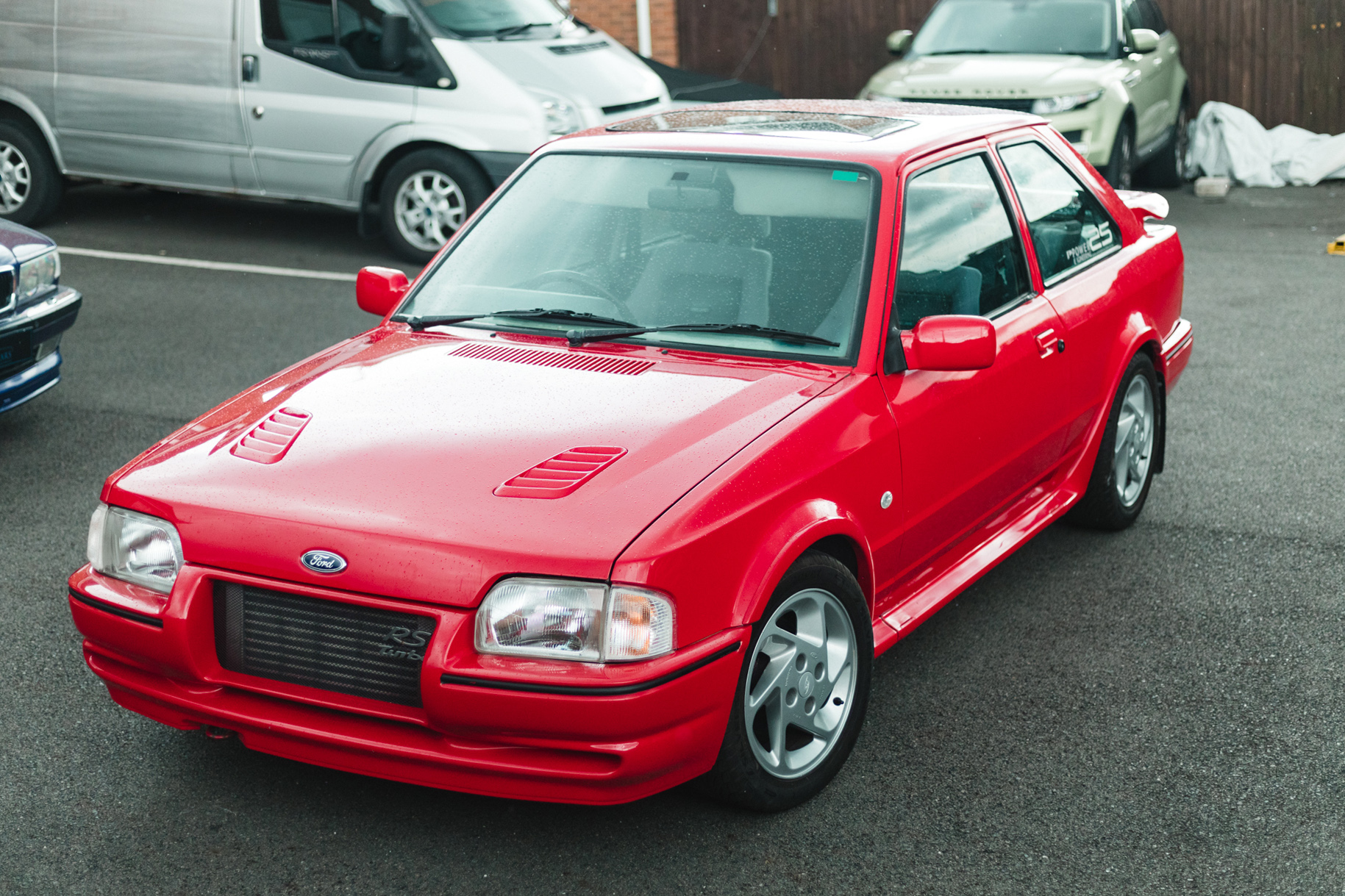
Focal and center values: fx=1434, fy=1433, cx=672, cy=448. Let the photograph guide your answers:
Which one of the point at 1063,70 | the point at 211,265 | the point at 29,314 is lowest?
the point at 211,265

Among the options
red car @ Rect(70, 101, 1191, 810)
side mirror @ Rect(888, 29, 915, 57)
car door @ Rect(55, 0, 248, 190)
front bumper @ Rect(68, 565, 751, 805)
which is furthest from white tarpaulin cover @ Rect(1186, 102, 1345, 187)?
front bumper @ Rect(68, 565, 751, 805)

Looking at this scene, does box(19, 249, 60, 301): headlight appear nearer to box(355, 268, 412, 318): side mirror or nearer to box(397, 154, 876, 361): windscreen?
box(355, 268, 412, 318): side mirror

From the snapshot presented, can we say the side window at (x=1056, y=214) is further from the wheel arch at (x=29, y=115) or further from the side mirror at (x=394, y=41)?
the wheel arch at (x=29, y=115)

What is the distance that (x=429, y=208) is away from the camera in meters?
10.1

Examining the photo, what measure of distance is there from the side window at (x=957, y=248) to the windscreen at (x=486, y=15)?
6.53 meters

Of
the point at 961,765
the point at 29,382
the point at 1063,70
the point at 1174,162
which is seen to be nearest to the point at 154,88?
the point at 29,382

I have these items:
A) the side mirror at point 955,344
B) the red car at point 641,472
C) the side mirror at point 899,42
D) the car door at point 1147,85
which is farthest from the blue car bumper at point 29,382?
the car door at point 1147,85

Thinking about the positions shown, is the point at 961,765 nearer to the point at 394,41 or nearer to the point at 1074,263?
the point at 1074,263

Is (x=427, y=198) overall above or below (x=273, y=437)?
above

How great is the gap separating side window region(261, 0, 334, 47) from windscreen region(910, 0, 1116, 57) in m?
5.03

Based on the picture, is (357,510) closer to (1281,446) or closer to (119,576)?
(119,576)

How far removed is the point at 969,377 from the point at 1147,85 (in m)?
9.22

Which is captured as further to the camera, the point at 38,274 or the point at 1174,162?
the point at 1174,162

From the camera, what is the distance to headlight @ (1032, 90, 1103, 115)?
36.7 feet
